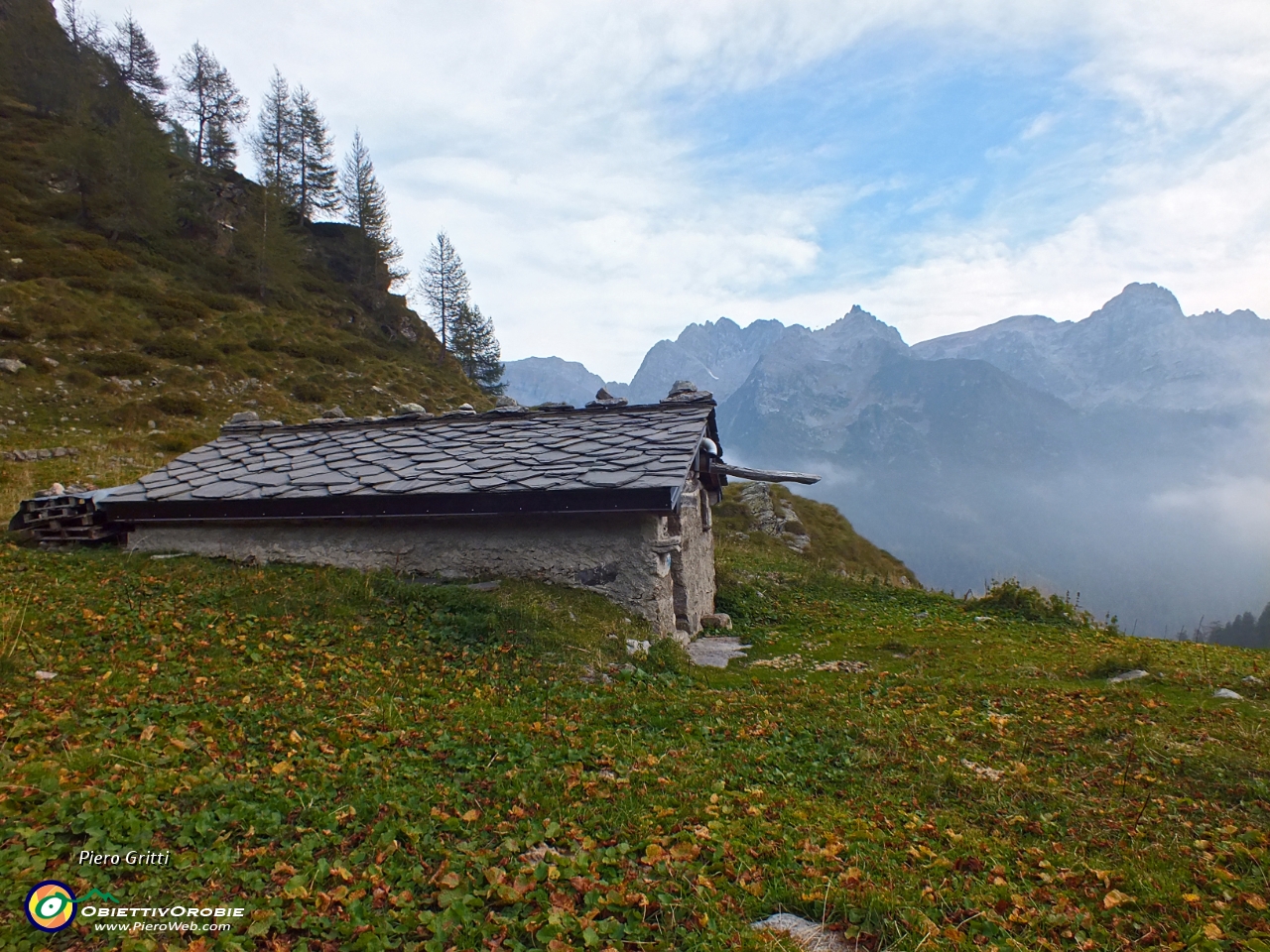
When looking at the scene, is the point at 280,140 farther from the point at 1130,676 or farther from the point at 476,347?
the point at 1130,676

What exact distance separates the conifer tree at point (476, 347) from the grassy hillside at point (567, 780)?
4955 centimetres

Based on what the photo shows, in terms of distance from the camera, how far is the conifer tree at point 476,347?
56.2m

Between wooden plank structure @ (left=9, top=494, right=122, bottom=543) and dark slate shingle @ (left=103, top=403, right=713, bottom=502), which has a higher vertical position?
dark slate shingle @ (left=103, top=403, right=713, bottom=502)

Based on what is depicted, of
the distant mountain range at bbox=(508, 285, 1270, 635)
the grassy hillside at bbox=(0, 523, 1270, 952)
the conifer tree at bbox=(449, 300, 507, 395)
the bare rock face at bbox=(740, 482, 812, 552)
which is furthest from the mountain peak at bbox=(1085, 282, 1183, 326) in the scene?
the grassy hillside at bbox=(0, 523, 1270, 952)

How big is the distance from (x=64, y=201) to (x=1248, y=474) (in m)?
229

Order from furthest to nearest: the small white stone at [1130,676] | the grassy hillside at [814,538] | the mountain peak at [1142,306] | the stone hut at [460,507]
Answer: the mountain peak at [1142,306] < the grassy hillside at [814,538] < the stone hut at [460,507] < the small white stone at [1130,676]

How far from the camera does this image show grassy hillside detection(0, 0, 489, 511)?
21.1m

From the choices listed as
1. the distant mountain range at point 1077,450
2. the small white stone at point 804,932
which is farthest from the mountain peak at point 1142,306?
the small white stone at point 804,932

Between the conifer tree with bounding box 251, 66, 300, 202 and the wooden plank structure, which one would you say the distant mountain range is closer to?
the conifer tree with bounding box 251, 66, 300, 202

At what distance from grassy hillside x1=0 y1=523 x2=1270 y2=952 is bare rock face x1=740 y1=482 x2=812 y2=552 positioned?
18.2m

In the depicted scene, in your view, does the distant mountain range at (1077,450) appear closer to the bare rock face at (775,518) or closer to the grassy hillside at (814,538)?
the grassy hillside at (814,538)

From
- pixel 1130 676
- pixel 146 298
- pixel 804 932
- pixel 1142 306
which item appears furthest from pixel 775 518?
pixel 1142 306

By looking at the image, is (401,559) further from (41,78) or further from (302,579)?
(41,78)

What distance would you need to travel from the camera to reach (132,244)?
112 ft
